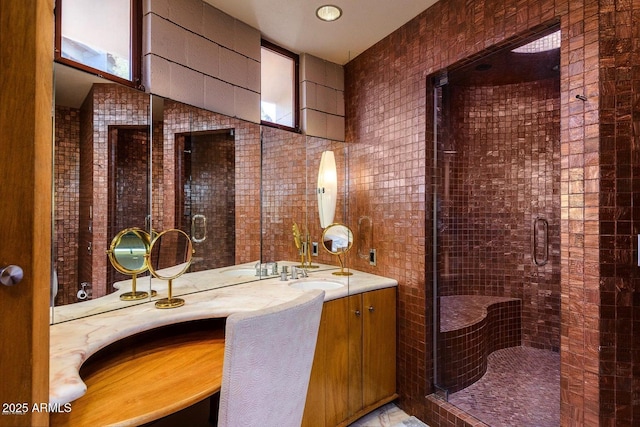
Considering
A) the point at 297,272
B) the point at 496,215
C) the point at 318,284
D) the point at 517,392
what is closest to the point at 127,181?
the point at 297,272

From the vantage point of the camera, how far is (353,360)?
6.31 feet

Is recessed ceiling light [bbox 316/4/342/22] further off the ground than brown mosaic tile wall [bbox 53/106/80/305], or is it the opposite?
recessed ceiling light [bbox 316/4/342/22]

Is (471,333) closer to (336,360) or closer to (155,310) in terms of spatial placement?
(336,360)

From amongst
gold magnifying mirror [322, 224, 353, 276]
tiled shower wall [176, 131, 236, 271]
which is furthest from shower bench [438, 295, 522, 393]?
tiled shower wall [176, 131, 236, 271]

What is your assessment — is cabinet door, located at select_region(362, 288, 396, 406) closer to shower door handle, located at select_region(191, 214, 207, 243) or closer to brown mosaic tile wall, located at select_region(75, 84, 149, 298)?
shower door handle, located at select_region(191, 214, 207, 243)

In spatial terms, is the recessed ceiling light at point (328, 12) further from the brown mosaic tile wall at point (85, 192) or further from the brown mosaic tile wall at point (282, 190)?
the brown mosaic tile wall at point (85, 192)

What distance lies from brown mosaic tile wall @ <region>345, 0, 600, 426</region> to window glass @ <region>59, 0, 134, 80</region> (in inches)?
62.1

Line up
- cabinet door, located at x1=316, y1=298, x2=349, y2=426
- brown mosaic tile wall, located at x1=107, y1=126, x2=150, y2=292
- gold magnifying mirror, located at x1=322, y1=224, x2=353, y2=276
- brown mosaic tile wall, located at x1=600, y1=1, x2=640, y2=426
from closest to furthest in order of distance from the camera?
brown mosaic tile wall, located at x1=600, y1=1, x2=640, y2=426
brown mosaic tile wall, located at x1=107, y1=126, x2=150, y2=292
cabinet door, located at x1=316, y1=298, x2=349, y2=426
gold magnifying mirror, located at x1=322, y1=224, x2=353, y2=276

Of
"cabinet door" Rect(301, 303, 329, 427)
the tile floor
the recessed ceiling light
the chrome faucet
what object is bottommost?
the tile floor

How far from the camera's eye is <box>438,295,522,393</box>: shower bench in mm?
2076

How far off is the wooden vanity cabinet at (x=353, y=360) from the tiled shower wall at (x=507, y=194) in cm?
84

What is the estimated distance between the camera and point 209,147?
1920mm

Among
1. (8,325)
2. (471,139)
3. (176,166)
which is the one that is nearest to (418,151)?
(471,139)

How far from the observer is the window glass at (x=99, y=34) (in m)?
1.41
